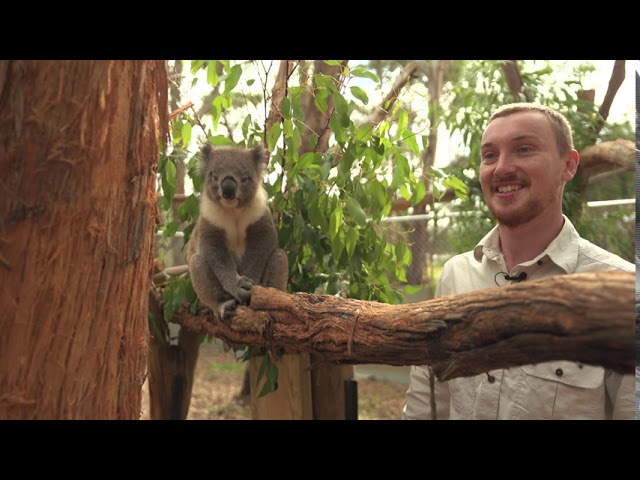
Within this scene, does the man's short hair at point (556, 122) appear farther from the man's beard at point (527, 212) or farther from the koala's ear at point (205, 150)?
the koala's ear at point (205, 150)

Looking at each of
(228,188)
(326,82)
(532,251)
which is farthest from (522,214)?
(228,188)

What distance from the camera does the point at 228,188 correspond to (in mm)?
3125

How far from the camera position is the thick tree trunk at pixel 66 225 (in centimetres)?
144

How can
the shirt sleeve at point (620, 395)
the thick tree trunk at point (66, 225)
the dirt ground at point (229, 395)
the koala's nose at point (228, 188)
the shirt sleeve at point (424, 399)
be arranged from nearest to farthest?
1. the thick tree trunk at point (66, 225)
2. the shirt sleeve at point (620, 395)
3. the shirt sleeve at point (424, 399)
4. the koala's nose at point (228, 188)
5. the dirt ground at point (229, 395)

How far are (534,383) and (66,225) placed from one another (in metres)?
1.63

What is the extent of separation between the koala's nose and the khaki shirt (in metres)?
1.34

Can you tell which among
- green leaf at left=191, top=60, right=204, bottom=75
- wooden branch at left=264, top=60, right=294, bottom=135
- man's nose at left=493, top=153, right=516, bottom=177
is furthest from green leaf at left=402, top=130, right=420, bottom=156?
green leaf at left=191, top=60, right=204, bottom=75

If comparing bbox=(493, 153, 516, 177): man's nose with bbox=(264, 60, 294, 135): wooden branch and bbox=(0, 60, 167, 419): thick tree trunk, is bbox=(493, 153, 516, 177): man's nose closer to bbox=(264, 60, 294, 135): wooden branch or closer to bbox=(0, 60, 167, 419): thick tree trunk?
bbox=(0, 60, 167, 419): thick tree trunk

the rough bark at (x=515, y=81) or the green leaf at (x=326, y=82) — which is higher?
the rough bark at (x=515, y=81)

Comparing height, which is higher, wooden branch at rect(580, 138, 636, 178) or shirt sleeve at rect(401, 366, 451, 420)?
wooden branch at rect(580, 138, 636, 178)

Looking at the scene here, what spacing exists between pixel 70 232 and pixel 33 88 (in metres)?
0.38

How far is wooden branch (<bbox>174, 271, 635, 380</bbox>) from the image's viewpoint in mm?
1144

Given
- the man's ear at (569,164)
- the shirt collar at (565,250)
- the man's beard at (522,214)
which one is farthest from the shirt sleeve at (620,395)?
the man's ear at (569,164)

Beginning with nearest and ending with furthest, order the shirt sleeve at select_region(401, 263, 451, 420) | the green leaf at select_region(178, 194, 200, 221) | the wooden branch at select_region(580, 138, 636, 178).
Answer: the shirt sleeve at select_region(401, 263, 451, 420) < the green leaf at select_region(178, 194, 200, 221) < the wooden branch at select_region(580, 138, 636, 178)
